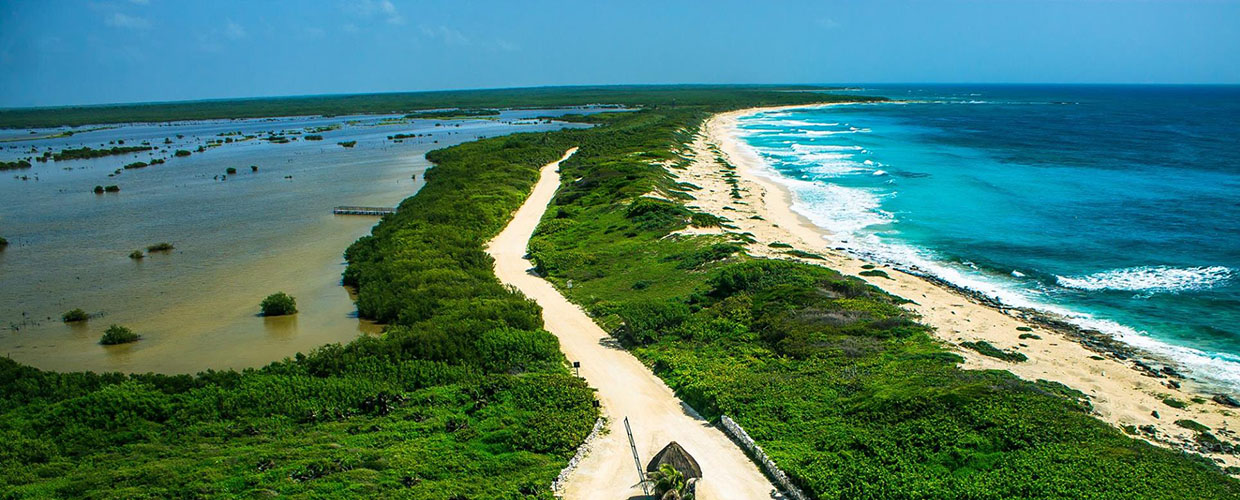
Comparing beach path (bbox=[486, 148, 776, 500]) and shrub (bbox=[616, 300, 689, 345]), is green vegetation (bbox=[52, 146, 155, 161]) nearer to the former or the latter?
beach path (bbox=[486, 148, 776, 500])

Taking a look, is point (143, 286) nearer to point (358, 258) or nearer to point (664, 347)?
point (358, 258)

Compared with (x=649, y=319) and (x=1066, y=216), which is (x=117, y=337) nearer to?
(x=649, y=319)

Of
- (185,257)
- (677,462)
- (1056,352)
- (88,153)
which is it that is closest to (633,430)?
(677,462)

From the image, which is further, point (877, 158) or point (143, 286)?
point (877, 158)

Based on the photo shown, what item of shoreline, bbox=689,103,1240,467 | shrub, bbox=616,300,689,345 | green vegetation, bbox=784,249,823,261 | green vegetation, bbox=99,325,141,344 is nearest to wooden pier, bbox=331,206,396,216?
green vegetation, bbox=99,325,141,344

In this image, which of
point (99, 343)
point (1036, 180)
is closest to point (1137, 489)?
point (99, 343)

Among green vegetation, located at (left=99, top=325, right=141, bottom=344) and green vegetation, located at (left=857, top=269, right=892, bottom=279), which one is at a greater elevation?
green vegetation, located at (left=857, top=269, right=892, bottom=279)
